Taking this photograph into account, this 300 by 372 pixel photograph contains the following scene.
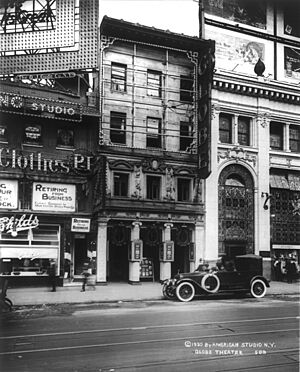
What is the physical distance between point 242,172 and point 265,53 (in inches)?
165

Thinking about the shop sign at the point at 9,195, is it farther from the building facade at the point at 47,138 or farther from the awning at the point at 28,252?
the awning at the point at 28,252

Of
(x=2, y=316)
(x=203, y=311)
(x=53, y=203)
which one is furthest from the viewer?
(x=53, y=203)

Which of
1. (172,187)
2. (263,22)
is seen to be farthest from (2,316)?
(263,22)

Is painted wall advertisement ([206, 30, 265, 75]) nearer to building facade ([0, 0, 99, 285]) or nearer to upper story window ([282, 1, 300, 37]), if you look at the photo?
upper story window ([282, 1, 300, 37])

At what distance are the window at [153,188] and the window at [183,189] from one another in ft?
2.29

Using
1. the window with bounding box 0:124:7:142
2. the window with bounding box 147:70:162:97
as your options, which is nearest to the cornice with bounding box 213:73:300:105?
the window with bounding box 147:70:162:97

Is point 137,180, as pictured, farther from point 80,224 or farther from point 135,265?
point 135,265

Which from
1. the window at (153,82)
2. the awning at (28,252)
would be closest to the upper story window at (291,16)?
the window at (153,82)

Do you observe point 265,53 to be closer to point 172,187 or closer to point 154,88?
point 154,88

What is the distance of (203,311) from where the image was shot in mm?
12125

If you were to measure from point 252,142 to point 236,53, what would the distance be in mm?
3282

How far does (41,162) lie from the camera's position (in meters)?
14.1

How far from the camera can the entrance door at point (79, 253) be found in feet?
49.2

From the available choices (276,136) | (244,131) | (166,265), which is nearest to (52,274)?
(166,265)
